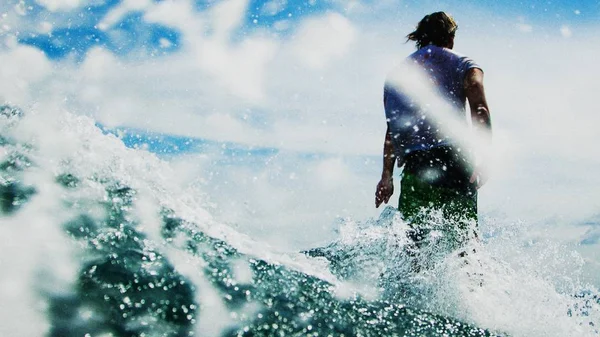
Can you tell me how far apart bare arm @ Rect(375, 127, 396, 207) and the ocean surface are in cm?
71

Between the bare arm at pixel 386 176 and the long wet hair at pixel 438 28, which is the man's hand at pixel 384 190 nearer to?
the bare arm at pixel 386 176

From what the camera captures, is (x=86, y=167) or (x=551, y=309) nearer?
(x=86, y=167)

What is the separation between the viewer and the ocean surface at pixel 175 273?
1.26 meters

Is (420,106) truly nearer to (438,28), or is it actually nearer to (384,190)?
(438,28)

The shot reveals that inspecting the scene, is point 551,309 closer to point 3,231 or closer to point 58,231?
point 58,231

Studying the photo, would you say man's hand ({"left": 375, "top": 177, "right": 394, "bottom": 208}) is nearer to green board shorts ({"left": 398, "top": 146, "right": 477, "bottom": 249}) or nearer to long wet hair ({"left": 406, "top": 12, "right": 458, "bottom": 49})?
green board shorts ({"left": 398, "top": 146, "right": 477, "bottom": 249})

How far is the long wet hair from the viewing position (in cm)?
314

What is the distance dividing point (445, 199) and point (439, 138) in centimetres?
→ 39

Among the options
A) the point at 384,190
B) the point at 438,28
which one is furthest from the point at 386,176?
the point at 438,28

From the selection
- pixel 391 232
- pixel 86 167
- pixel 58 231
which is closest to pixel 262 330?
pixel 58 231

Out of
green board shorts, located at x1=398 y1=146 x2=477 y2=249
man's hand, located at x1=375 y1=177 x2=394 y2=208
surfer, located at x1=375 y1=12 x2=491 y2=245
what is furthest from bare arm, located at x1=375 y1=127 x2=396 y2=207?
green board shorts, located at x1=398 y1=146 x2=477 y2=249

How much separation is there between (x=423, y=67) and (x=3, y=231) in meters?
2.54

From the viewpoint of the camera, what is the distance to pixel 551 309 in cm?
230

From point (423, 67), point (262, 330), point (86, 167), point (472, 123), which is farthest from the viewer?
point (423, 67)
